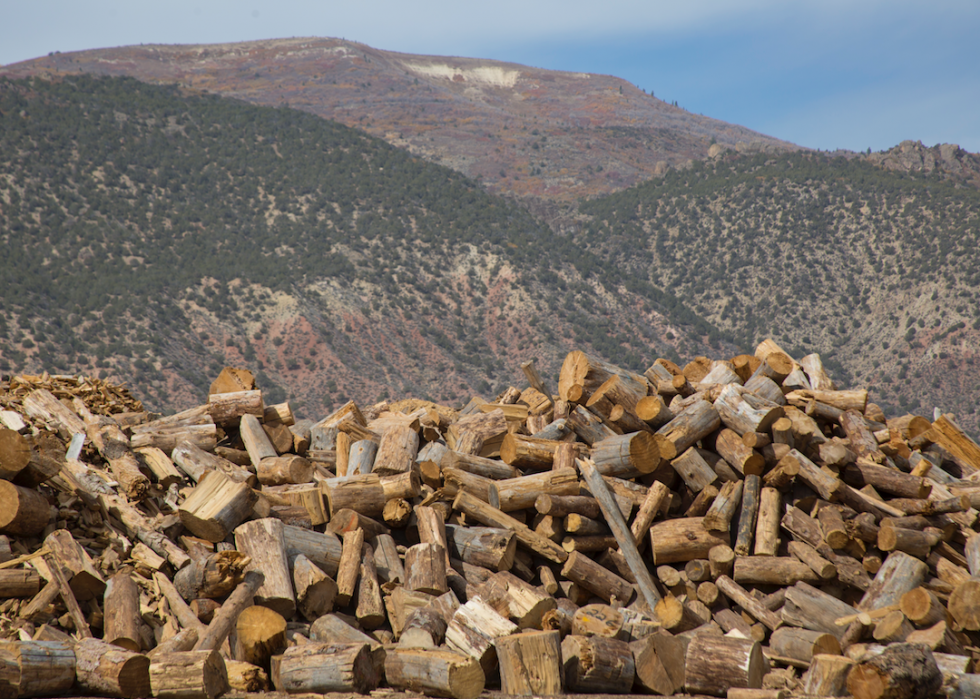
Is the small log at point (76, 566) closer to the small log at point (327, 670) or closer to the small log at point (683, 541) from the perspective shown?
the small log at point (327, 670)

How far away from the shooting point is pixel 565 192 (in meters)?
76.2

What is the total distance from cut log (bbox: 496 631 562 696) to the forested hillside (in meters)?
44.8

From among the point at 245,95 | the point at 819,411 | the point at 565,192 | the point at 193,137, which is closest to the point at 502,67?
the point at 245,95

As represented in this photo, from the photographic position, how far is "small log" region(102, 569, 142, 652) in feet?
17.4

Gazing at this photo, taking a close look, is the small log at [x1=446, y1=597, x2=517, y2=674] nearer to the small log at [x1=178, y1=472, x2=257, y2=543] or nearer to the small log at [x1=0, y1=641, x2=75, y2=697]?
the small log at [x1=178, y1=472, x2=257, y2=543]

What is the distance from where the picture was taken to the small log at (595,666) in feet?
17.9

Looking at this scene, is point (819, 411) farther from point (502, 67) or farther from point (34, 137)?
point (502, 67)

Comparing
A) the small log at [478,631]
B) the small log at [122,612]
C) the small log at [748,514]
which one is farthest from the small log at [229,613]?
the small log at [748,514]

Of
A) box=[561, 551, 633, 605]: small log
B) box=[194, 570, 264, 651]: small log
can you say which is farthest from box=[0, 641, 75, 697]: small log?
box=[561, 551, 633, 605]: small log

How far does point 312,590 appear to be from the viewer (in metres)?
6.04

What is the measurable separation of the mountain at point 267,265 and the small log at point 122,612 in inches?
1202

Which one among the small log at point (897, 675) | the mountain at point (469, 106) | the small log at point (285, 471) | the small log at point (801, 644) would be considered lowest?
the small log at point (801, 644)

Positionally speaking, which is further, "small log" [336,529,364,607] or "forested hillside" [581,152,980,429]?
"forested hillside" [581,152,980,429]

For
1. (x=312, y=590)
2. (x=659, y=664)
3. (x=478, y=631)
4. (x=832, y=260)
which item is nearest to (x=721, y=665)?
(x=659, y=664)
